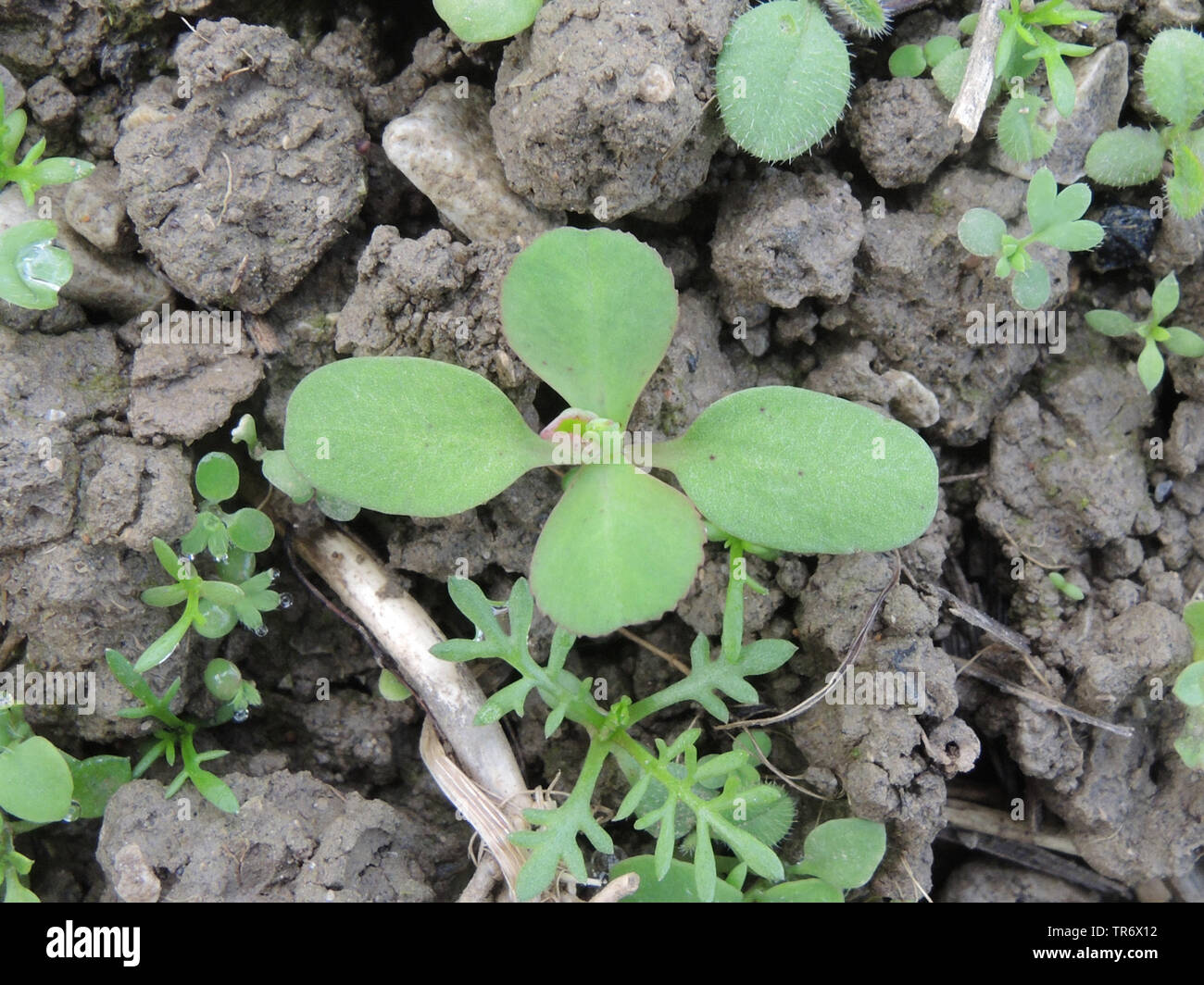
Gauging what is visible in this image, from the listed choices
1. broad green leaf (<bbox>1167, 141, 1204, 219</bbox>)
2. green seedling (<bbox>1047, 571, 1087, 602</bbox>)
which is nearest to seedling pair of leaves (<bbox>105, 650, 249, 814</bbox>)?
green seedling (<bbox>1047, 571, 1087, 602</bbox>)

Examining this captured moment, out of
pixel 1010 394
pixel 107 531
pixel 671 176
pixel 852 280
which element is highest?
pixel 671 176

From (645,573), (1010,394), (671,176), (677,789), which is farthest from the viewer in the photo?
(1010,394)

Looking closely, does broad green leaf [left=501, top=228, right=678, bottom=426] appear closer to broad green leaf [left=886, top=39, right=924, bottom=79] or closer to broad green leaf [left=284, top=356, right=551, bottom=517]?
broad green leaf [left=284, top=356, right=551, bottom=517]

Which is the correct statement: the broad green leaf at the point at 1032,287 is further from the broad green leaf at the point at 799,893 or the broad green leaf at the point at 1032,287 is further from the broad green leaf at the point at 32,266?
the broad green leaf at the point at 32,266

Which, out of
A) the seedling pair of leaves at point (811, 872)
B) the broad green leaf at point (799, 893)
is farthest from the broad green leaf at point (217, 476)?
the broad green leaf at point (799, 893)

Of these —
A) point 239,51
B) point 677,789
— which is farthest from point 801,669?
point 239,51

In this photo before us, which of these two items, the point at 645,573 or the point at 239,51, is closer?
the point at 645,573
